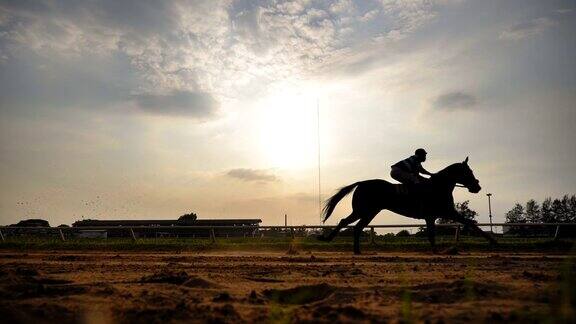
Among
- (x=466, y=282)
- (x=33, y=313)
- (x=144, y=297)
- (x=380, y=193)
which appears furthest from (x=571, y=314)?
(x=380, y=193)

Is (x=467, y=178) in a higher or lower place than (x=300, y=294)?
higher

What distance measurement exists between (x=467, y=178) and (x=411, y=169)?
1804 millimetres

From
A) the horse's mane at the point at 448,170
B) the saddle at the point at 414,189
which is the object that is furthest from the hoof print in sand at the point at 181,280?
the horse's mane at the point at 448,170

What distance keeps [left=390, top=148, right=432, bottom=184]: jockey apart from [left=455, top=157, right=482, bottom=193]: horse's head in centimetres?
93

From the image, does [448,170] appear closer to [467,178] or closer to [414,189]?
[467,178]

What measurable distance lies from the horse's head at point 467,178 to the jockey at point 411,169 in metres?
0.93

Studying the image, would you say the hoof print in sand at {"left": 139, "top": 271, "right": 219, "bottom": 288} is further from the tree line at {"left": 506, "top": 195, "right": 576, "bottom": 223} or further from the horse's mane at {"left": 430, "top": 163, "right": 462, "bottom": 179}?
the tree line at {"left": 506, "top": 195, "right": 576, "bottom": 223}

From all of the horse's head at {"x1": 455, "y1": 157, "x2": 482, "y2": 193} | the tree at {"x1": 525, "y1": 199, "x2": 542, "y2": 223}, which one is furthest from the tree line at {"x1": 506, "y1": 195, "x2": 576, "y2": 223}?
the horse's head at {"x1": 455, "y1": 157, "x2": 482, "y2": 193}

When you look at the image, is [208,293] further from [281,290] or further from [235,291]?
[281,290]

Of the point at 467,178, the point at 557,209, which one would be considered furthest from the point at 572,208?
the point at 467,178

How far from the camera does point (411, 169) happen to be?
1200 centimetres

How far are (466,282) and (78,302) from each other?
417 centimetres

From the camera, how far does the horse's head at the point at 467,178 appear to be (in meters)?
12.3

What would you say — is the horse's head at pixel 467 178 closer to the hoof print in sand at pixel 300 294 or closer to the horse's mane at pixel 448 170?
the horse's mane at pixel 448 170
